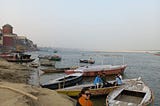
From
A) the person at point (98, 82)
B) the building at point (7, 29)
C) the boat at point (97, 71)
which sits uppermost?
the building at point (7, 29)

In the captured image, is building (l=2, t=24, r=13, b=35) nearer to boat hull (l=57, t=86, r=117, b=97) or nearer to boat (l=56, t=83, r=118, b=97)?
boat (l=56, t=83, r=118, b=97)

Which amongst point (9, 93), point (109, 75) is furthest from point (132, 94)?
point (109, 75)

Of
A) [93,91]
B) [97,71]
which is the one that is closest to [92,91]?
[93,91]

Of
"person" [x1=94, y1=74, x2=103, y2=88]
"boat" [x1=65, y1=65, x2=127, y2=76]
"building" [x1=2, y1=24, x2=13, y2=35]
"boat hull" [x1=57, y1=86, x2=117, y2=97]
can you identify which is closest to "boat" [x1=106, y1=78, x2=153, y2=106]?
"boat hull" [x1=57, y1=86, x2=117, y2=97]

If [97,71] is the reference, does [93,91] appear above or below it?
above

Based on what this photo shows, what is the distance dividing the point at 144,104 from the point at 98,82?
5.77m

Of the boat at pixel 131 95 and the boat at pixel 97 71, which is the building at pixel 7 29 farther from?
the boat at pixel 131 95

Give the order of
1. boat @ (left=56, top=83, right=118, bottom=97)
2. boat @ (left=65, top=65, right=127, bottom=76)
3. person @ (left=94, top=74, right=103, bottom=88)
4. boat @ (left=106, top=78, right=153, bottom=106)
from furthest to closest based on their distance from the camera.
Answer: boat @ (left=65, top=65, right=127, bottom=76), person @ (left=94, top=74, right=103, bottom=88), boat @ (left=56, top=83, right=118, bottom=97), boat @ (left=106, top=78, right=153, bottom=106)

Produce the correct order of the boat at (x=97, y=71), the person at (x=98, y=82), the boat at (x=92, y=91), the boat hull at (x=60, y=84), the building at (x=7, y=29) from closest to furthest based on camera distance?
the boat at (x=92, y=91) < the person at (x=98, y=82) < the boat hull at (x=60, y=84) < the boat at (x=97, y=71) < the building at (x=7, y=29)

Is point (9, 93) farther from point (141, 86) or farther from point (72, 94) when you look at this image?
point (141, 86)

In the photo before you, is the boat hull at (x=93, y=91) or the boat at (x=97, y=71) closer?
the boat hull at (x=93, y=91)

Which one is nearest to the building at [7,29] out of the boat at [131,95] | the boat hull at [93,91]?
the boat hull at [93,91]

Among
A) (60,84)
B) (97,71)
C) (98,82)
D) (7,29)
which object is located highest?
(7,29)

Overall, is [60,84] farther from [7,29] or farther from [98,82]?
[7,29]
